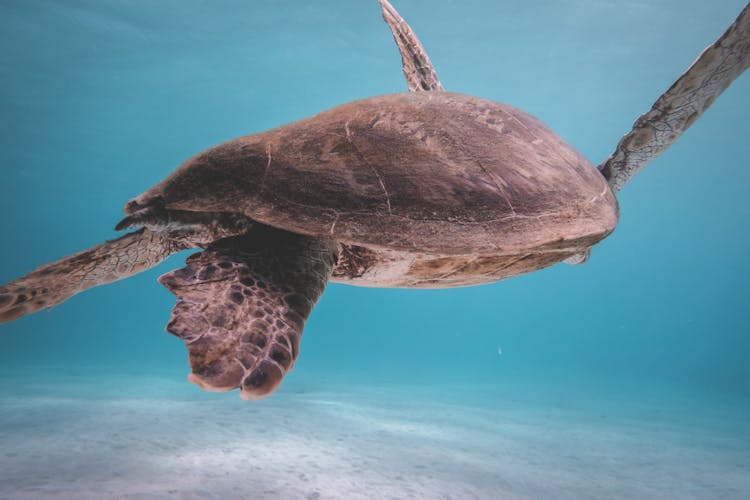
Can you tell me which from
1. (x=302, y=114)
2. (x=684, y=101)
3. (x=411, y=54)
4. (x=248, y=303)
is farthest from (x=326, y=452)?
(x=302, y=114)

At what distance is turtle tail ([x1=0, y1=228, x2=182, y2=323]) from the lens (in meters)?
2.28

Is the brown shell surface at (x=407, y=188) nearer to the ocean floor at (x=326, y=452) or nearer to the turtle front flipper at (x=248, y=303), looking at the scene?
the turtle front flipper at (x=248, y=303)

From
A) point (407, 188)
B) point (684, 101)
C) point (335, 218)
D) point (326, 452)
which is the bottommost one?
point (326, 452)

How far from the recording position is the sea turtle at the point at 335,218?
1910 millimetres

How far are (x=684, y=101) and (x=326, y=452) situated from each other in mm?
A: 5619

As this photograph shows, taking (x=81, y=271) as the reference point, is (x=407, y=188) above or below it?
above

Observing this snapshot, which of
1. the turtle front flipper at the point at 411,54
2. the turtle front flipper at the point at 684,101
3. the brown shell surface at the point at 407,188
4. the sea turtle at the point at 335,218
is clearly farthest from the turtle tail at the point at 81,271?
the turtle front flipper at the point at 684,101

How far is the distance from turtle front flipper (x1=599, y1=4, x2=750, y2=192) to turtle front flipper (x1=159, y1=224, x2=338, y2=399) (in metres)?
3.03

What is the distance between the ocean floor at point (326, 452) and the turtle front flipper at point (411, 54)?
443 centimetres

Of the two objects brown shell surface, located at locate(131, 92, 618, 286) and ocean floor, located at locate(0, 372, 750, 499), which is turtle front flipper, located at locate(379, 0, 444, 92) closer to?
brown shell surface, located at locate(131, 92, 618, 286)

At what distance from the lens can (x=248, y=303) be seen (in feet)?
6.35

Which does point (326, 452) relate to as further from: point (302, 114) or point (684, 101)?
point (302, 114)

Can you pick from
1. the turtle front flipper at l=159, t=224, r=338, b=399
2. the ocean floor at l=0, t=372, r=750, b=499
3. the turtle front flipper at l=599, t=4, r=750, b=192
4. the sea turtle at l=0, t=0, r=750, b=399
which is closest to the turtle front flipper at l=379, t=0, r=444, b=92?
the sea turtle at l=0, t=0, r=750, b=399

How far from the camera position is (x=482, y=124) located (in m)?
2.79
